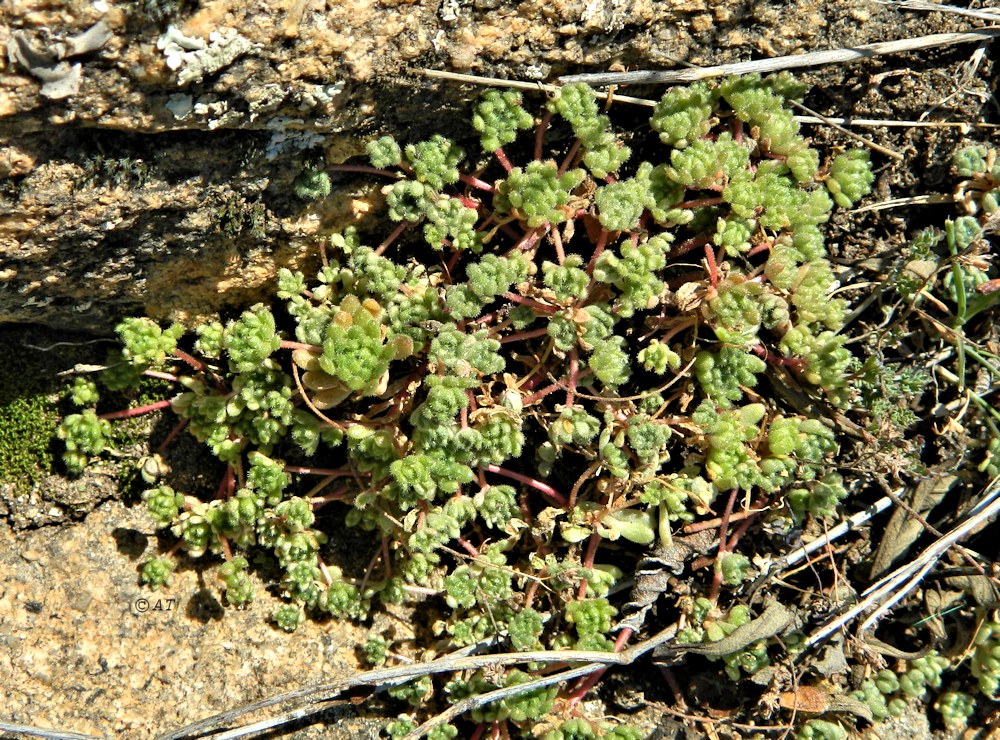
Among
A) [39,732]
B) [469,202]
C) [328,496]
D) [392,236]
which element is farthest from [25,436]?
[469,202]

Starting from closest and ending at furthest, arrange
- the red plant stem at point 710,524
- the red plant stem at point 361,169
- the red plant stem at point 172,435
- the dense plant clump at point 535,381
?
the red plant stem at point 361,169
the dense plant clump at point 535,381
the red plant stem at point 710,524
the red plant stem at point 172,435

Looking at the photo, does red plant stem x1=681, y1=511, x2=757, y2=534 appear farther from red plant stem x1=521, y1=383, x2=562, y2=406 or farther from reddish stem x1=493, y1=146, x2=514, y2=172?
reddish stem x1=493, y1=146, x2=514, y2=172

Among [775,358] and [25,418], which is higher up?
[775,358]

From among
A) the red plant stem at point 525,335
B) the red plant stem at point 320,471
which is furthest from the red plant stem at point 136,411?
the red plant stem at point 525,335

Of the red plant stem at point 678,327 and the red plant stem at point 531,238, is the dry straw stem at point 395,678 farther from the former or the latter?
the red plant stem at point 531,238

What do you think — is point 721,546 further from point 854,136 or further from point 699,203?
point 854,136

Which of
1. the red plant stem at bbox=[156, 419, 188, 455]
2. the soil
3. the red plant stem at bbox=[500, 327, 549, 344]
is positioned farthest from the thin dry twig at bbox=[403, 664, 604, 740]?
the red plant stem at bbox=[156, 419, 188, 455]
